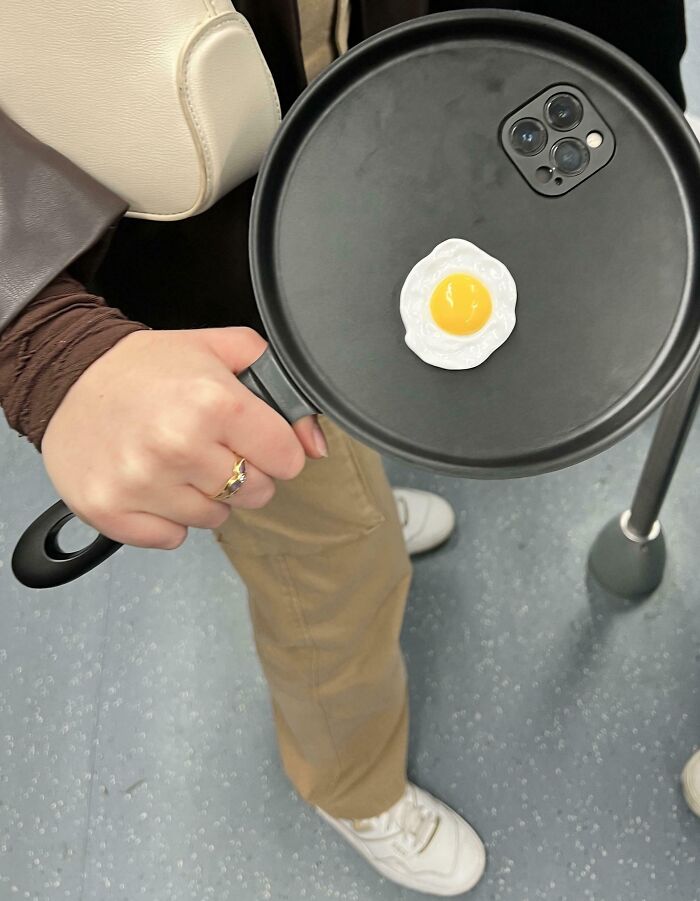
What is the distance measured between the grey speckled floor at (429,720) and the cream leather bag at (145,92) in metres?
0.68

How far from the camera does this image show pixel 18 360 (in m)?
0.40

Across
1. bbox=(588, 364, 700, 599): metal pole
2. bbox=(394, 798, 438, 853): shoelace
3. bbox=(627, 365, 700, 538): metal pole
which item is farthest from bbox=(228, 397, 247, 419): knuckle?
bbox=(394, 798, 438, 853): shoelace

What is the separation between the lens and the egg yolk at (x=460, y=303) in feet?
1.46

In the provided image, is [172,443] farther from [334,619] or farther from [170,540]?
[334,619]

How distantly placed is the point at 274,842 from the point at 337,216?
758mm

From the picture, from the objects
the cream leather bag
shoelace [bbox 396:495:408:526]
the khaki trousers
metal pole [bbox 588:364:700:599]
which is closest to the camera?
the cream leather bag

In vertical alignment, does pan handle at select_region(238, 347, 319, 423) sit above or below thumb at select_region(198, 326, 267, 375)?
below

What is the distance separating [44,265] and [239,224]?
0.14 meters

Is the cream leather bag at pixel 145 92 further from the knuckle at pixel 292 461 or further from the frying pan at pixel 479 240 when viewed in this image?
the knuckle at pixel 292 461

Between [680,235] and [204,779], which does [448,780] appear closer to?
[204,779]

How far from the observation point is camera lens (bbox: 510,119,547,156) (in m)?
0.44

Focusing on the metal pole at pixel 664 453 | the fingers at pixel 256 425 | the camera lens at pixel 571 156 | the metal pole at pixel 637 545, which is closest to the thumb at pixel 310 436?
the fingers at pixel 256 425

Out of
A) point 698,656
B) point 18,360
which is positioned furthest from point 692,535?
point 18,360

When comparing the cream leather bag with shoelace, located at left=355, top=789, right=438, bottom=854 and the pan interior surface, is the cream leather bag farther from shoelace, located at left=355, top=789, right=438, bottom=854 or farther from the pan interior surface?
shoelace, located at left=355, top=789, right=438, bottom=854
